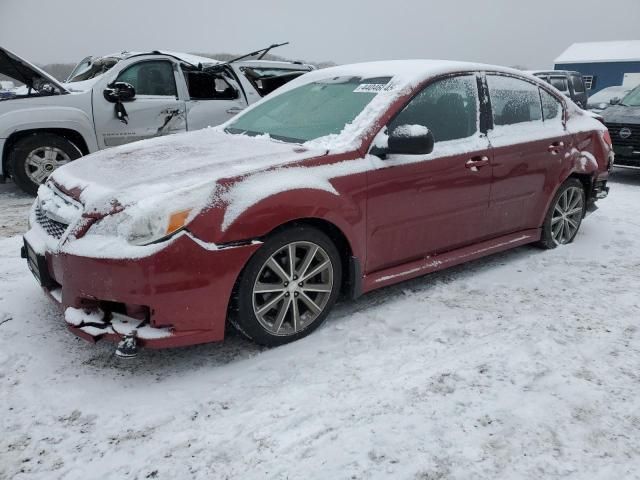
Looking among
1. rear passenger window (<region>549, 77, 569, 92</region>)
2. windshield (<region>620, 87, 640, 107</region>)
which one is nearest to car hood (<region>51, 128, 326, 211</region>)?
windshield (<region>620, 87, 640, 107</region>)

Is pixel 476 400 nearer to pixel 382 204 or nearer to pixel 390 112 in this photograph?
pixel 382 204

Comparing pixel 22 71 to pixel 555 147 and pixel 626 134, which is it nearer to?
pixel 555 147

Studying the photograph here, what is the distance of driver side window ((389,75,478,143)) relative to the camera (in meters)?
3.54

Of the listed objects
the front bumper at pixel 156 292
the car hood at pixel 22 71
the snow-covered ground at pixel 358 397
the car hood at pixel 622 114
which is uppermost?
the car hood at pixel 22 71

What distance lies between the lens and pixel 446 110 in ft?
12.3

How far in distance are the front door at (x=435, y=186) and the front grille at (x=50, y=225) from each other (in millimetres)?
1759

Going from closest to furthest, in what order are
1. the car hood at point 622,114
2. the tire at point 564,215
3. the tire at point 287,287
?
the tire at point 287,287 < the tire at point 564,215 < the car hood at point 622,114

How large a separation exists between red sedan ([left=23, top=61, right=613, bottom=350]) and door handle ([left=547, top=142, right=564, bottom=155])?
0.05 feet

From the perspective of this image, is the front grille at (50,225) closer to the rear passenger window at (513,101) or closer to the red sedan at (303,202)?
the red sedan at (303,202)

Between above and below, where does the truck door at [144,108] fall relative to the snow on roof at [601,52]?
below

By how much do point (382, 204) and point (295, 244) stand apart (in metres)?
0.67

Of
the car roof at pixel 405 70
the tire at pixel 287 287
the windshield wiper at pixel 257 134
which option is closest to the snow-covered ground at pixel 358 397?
the tire at pixel 287 287

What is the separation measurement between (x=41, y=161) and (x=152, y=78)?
5.79 feet

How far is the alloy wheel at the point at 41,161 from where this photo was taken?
6.54 meters
